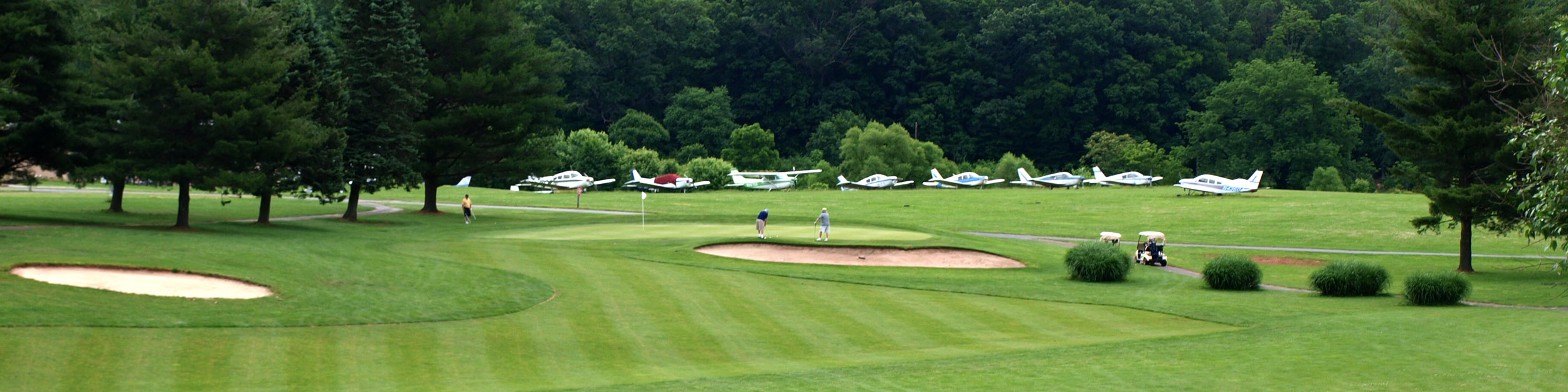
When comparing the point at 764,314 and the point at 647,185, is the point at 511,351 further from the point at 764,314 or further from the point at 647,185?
the point at 647,185

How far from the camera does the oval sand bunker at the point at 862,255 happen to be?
35281 mm

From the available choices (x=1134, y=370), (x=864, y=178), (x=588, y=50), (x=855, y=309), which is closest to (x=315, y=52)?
(x=855, y=309)

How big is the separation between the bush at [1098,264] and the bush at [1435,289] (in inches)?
292

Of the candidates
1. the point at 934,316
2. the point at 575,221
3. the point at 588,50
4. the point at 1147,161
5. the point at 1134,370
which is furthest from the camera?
the point at 588,50

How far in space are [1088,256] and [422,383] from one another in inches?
837

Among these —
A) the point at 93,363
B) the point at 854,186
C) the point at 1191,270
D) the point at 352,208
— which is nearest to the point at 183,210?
the point at 352,208

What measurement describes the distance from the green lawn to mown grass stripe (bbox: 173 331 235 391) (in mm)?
60

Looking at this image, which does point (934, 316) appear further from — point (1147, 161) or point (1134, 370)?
point (1147, 161)

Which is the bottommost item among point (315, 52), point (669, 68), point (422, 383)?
point (422, 383)

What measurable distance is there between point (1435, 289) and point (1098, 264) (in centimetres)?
837

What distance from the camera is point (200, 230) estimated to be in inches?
1464

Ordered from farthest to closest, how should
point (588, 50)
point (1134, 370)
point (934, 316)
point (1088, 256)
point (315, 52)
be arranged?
point (588, 50)
point (315, 52)
point (1088, 256)
point (934, 316)
point (1134, 370)

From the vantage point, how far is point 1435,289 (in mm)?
26547

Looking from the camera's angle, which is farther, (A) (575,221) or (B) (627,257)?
(A) (575,221)
